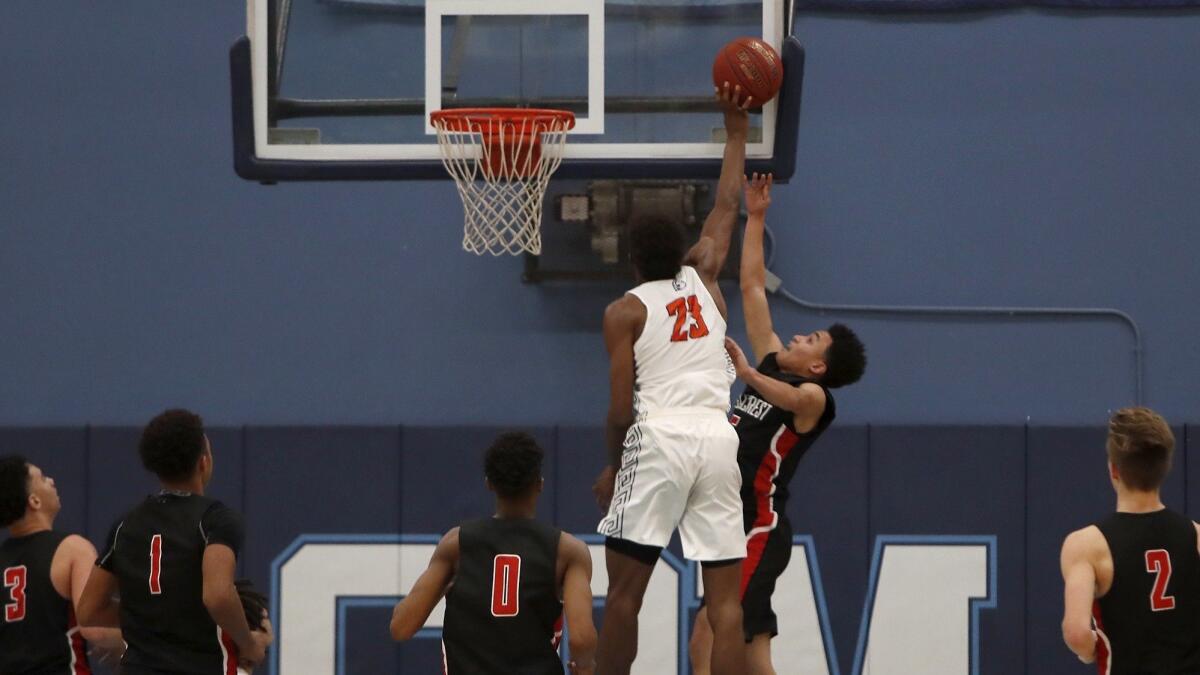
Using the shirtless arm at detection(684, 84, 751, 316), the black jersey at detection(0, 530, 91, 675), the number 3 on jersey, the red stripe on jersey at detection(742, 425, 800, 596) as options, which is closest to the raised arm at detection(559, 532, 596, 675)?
the number 3 on jersey

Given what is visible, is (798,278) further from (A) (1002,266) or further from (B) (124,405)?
(B) (124,405)

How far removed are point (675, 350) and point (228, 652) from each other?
2.04 meters

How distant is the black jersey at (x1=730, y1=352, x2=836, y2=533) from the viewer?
6.48 meters

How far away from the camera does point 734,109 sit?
684 centimetres

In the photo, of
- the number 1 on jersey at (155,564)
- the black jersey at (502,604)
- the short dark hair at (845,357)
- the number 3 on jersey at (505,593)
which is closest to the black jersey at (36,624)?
the number 1 on jersey at (155,564)

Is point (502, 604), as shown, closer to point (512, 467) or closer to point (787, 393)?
point (512, 467)

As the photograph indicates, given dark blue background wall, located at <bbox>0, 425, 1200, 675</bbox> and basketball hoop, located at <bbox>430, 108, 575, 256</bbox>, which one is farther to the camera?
dark blue background wall, located at <bbox>0, 425, 1200, 675</bbox>

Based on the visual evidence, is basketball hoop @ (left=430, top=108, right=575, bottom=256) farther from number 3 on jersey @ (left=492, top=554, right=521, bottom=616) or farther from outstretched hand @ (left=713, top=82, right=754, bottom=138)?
number 3 on jersey @ (left=492, top=554, right=521, bottom=616)

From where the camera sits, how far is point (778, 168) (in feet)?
22.7

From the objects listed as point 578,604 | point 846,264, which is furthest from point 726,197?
point 578,604

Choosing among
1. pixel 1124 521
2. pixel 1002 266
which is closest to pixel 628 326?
pixel 1124 521

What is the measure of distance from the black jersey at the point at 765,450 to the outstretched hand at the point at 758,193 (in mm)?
731

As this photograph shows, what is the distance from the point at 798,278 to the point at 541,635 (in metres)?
4.12

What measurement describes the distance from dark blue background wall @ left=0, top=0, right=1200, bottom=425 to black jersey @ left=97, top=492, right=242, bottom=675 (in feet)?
12.0
